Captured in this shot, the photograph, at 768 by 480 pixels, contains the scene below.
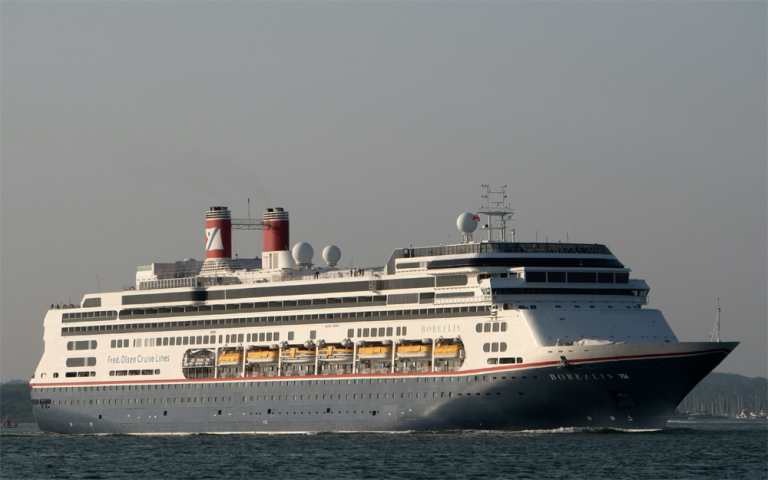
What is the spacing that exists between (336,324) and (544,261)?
1450cm

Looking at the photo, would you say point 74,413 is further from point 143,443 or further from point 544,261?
point 544,261

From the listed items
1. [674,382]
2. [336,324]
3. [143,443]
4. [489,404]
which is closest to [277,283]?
[336,324]

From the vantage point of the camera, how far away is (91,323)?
8825 centimetres

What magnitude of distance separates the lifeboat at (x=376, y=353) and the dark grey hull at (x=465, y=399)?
1.34 m

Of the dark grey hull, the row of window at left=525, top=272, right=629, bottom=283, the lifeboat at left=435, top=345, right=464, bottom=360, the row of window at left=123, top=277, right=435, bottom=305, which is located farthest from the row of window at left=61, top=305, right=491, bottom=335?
the dark grey hull

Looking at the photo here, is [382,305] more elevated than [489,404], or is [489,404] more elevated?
[382,305]

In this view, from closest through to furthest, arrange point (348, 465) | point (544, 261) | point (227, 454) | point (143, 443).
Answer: point (348, 465) → point (227, 454) → point (544, 261) → point (143, 443)

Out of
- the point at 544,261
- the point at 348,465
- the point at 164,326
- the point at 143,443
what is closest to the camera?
the point at 348,465

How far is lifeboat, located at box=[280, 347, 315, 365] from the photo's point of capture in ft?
251

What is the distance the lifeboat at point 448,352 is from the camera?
227 feet

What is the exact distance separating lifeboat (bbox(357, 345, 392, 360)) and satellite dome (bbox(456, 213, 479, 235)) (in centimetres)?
857

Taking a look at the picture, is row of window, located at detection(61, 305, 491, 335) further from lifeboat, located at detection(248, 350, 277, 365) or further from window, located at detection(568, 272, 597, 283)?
window, located at detection(568, 272, 597, 283)

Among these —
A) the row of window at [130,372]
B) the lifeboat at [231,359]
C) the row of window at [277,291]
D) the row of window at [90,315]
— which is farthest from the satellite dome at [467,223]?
the row of window at [90,315]

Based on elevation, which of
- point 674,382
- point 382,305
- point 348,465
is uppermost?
point 382,305
